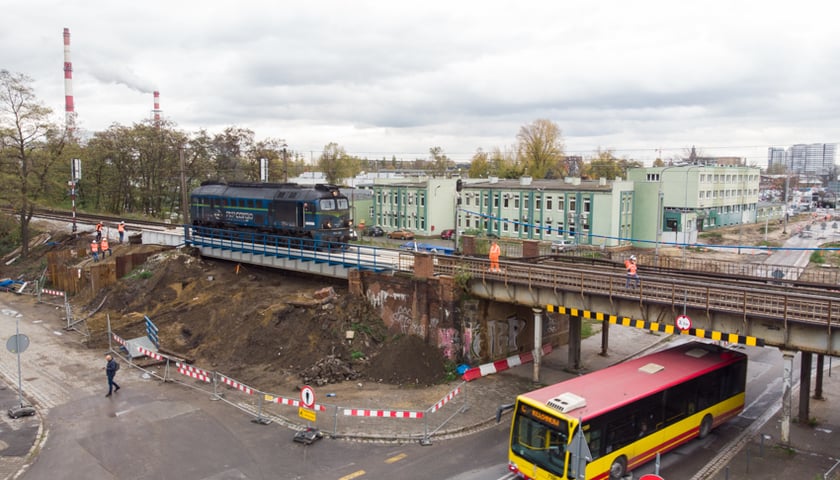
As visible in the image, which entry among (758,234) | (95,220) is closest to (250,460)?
(95,220)

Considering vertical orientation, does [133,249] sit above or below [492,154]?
below

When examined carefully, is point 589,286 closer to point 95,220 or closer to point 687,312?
point 687,312

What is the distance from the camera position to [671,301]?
18.8 metres

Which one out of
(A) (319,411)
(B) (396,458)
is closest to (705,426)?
(B) (396,458)

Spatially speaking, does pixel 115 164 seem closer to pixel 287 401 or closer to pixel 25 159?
pixel 25 159

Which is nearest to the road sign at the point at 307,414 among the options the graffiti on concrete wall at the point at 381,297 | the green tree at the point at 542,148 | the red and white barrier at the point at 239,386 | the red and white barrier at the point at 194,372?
the red and white barrier at the point at 239,386

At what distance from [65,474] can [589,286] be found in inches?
658

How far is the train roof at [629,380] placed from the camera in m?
14.3

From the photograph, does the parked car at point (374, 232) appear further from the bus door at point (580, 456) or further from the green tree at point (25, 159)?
the bus door at point (580, 456)

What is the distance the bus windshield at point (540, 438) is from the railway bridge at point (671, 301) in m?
6.44

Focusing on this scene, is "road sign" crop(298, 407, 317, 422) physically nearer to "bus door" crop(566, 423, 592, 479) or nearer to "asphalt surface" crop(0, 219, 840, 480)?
"asphalt surface" crop(0, 219, 840, 480)

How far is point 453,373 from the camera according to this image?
23234mm

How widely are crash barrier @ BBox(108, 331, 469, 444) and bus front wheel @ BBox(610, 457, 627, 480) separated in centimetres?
530

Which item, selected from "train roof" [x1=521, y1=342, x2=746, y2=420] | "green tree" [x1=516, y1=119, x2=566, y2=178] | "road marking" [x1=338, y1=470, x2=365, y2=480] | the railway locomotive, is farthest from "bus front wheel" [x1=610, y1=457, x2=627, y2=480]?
"green tree" [x1=516, y1=119, x2=566, y2=178]
